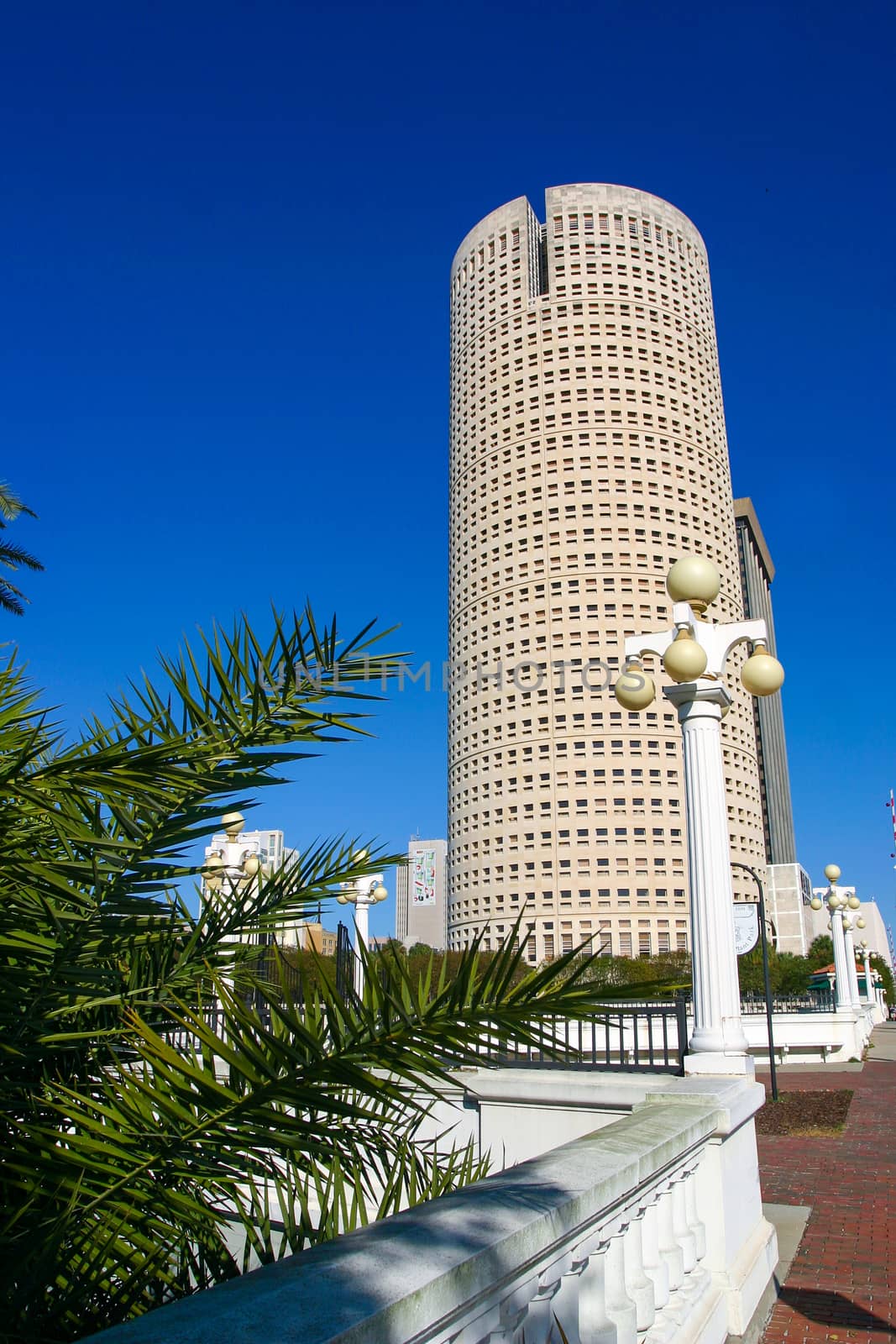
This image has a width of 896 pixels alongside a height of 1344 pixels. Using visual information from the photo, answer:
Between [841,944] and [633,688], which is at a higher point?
[633,688]

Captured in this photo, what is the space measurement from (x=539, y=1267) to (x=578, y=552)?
89.7 m

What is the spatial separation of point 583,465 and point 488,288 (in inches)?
930

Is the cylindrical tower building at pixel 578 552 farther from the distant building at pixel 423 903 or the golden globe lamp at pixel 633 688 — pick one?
the golden globe lamp at pixel 633 688

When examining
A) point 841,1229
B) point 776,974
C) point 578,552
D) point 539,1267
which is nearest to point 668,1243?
point 539,1267

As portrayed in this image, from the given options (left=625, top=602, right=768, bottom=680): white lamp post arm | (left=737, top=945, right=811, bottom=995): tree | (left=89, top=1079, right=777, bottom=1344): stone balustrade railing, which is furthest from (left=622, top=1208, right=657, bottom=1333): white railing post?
(left=737, top=945, right=811, bottom=995): tree

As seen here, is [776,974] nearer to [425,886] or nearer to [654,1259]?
[654,1259]

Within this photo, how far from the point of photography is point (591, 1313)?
9.12 feet

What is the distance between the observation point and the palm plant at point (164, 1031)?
2135 millimetres

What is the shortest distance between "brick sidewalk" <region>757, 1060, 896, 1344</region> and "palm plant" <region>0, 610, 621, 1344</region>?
4152 mm

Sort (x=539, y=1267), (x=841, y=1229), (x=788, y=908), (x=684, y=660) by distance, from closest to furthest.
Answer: (x=539, y=1267) < (x=684, y=660) < (x=841, y=1229) < (x=788, y=908)

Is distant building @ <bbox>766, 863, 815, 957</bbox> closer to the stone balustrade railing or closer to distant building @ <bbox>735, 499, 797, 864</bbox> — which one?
distant building @ <bbox>735, 499, 797, 864</bbox>

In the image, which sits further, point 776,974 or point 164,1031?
point 776,974

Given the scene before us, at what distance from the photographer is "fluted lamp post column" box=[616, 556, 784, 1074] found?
21.8ft

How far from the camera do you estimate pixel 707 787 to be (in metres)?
7.20
